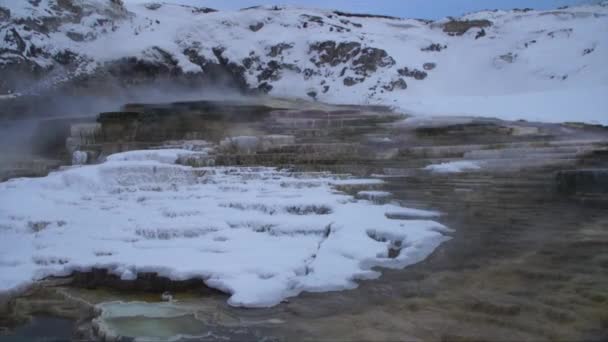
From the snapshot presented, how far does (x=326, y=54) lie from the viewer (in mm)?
23469

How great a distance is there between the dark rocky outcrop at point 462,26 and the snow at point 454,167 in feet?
68.4

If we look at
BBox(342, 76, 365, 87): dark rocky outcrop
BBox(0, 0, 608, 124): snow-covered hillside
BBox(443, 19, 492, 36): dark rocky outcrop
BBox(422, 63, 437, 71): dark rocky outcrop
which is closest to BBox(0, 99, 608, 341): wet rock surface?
BBox(0, 0, 608, 124): snow-covered hillside

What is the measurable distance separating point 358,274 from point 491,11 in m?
31.1

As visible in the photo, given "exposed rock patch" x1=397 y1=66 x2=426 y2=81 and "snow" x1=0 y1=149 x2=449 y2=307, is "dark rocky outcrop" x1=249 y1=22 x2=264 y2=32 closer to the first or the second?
"exposed rock patch" x1=397 y1=66 x2=426 y2=81

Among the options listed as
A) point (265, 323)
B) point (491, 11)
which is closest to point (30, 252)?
point (265, 323)

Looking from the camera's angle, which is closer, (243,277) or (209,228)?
(243,277)

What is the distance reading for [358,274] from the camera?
3961 mm

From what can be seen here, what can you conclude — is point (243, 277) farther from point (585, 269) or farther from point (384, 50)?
point (384, 50)

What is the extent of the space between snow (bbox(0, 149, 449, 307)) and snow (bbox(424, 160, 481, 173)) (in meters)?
1.31

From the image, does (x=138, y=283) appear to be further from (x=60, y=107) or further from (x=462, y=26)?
(x=462, y=26)

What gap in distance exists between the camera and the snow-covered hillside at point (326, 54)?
1772cm

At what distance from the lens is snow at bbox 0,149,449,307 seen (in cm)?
403

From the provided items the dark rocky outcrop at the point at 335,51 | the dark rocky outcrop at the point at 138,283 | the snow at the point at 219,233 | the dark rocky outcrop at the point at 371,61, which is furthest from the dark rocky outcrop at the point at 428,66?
the dark rocky outcrop at the point at 138,283

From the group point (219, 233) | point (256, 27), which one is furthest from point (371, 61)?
point (219, 233)
